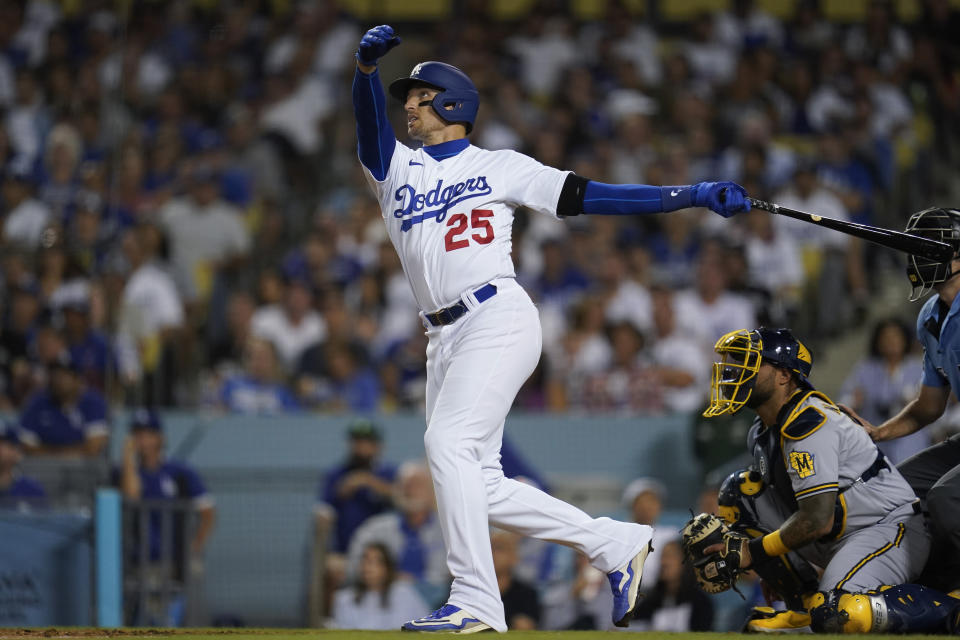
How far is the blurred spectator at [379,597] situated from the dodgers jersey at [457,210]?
3.43 meters

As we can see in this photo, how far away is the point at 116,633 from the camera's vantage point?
5086 millimetres

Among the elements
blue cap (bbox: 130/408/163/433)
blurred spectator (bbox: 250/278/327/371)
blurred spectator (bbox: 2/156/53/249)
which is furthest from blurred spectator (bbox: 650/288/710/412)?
blurred spectator (bbox: 2/156/53/249)

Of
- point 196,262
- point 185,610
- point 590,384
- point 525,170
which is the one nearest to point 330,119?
point 196,262

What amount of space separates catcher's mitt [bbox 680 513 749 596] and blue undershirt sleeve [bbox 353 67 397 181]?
6.16 feet

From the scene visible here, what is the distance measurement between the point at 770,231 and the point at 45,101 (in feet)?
22.2

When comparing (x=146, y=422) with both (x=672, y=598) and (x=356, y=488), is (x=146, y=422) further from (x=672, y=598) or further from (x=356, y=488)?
(x=672, y=598)

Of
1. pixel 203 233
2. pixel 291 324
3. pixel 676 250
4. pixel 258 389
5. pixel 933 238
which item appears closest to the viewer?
pixel 933 238

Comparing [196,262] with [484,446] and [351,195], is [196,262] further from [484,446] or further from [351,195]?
[484,446]

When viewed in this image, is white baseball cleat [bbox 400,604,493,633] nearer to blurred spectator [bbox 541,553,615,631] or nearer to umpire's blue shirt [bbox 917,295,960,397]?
umpire's blue shirt [bbox 917,295,960,397]

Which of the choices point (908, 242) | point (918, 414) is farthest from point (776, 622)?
point (908, 242)

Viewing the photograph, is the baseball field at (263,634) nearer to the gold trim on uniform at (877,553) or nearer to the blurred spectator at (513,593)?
the gold trim on uniform at (877,553)

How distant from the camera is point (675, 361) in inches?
389

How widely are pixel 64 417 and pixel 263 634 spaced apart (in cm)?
514

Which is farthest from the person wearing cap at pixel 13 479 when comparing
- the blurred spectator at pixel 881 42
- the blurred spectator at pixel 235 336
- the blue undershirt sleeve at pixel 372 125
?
the blurred spectator at pixel 881 42
